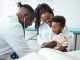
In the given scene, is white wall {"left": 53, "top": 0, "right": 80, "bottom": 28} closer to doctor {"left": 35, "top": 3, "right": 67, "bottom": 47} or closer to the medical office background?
the medical office background

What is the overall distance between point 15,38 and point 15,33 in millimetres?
34

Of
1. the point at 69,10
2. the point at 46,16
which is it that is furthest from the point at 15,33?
the point at 69,10

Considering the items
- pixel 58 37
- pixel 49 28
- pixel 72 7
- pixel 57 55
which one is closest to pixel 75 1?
pixel 72 7

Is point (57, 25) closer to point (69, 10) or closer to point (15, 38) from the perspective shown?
point (15, 38)

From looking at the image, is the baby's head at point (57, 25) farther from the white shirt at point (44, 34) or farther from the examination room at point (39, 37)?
the white shirt at point (44, 34)

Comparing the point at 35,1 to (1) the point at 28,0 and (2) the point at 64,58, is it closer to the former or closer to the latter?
(1) the point at 28,0

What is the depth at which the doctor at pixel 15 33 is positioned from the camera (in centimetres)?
127

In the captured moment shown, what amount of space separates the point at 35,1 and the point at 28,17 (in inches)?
61.3

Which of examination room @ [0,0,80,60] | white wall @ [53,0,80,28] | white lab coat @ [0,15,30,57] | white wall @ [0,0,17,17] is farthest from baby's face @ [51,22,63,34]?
white wall @ [0,0,17,17]

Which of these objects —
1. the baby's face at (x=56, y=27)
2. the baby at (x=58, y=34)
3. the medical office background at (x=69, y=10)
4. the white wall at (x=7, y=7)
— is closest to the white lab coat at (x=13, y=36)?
the baby at (x=58, y=34)

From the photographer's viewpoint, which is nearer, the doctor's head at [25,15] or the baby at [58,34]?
the doctor's head at [25,15]

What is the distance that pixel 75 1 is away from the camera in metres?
2.78

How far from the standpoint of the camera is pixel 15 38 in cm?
127

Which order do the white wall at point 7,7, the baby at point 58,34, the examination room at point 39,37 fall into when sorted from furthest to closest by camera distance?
the white wall at point 7,7 < the baby at point 58,34 < the examination room at point 39,37
